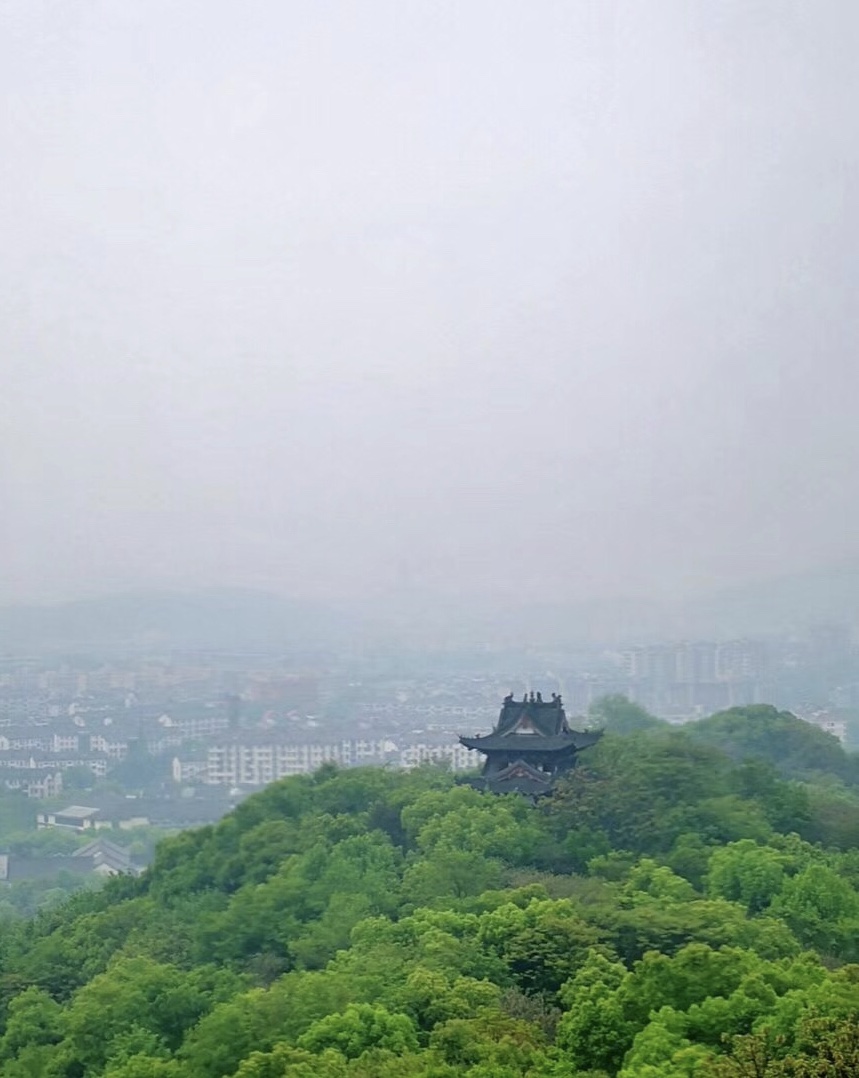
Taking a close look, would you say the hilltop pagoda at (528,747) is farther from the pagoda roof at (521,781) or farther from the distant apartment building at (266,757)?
the distant apartment building at (266,757)

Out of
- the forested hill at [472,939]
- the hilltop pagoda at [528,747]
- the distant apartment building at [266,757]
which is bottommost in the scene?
the distant apartment building at [266,757]

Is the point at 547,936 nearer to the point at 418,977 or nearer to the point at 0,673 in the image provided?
the point at 418,977

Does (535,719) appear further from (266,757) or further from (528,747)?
(266,757)

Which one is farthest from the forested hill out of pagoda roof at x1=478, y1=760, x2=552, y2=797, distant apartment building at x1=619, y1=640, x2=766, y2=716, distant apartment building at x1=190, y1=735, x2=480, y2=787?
distant apartment building at x1=619, y1=640, x2=766, y2=716

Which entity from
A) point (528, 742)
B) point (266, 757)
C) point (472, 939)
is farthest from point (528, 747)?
point (266, 757)

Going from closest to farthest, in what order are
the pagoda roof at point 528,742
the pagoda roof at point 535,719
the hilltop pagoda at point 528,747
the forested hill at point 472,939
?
the forested hill at point 472,939 → the hilltop pagoda at point 528,747 → the pagoda roof at point 528,742 → the pagoda roof at point 535,719

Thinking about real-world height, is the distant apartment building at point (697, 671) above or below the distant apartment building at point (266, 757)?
above

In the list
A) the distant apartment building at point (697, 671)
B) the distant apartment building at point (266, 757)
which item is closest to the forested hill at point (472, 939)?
the distant apartment building at point (266, 757)
